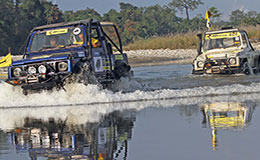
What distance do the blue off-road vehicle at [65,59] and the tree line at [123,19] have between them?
29.1 metres

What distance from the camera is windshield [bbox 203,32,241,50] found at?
19800 mm

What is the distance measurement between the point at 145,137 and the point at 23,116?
3.95 metres

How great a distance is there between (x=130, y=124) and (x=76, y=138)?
1.32 meters

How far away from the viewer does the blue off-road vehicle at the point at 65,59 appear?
12453 mm

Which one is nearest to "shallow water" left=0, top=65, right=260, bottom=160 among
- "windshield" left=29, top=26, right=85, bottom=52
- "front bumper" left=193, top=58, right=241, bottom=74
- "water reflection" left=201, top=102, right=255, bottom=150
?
"water reflection" left=201, top=102, right=255, bottom=150

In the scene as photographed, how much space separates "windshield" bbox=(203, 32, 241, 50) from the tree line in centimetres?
2333

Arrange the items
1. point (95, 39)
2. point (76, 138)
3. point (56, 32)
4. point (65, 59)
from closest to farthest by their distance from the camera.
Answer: point (76, 138)
point (65, 59)
point (95, 39)
point (56, 32)

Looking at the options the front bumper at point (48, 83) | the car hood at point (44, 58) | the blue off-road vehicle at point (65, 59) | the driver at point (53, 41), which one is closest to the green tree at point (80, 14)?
the blue off-road vehicle at point (65, 59)

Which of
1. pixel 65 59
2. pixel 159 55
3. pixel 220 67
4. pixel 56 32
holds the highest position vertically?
pixel 56 32

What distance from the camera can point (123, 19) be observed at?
78.5 metres

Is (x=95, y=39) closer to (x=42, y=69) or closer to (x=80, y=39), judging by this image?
(x=80, y=39)

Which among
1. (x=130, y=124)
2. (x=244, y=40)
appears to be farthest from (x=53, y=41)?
(x=244, y=40)

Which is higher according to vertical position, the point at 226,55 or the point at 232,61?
the point at 226,55

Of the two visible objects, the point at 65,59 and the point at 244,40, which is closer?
the point at 65,59
